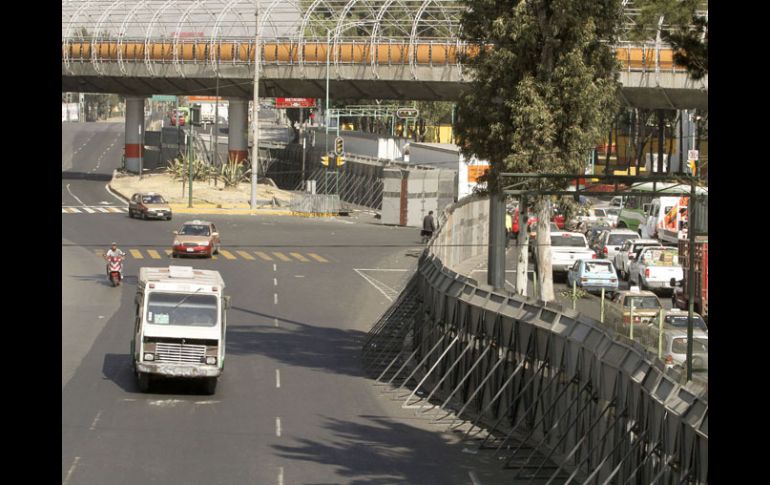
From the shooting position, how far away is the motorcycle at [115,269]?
47406 mm

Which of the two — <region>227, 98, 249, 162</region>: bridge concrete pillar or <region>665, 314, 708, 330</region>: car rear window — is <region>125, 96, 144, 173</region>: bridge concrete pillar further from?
<region>665, 314, 708, 330</region>: car rear window

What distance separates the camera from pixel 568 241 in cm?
5400

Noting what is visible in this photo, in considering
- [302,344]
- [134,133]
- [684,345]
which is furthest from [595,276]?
[134,133]

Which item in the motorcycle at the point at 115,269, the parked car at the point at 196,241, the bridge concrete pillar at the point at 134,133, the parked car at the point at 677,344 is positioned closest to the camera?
the parked car at the point at 677,344

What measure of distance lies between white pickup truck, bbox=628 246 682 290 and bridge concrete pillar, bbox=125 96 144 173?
5830 cm

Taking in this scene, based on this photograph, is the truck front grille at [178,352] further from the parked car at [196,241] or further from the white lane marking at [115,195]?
the white lane marking at [115,195]

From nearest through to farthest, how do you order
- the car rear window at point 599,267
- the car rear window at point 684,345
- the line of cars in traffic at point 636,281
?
the car rear window at point 684,345
the line of cars in traffic at point 636,281
the car rear window at point 599,267

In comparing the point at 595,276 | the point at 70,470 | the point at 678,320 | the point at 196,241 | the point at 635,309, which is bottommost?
the point at 70,470

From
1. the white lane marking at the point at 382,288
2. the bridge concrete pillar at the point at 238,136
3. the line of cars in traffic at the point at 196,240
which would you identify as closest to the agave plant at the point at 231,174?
the bridge concrete pillar at the point at 238,136

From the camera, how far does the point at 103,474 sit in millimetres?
23422

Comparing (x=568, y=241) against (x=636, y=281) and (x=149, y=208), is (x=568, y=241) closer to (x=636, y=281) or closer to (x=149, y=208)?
(x=636, y=281)

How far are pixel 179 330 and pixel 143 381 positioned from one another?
1550 millimetres

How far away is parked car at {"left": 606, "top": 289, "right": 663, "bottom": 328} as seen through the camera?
1300 inches

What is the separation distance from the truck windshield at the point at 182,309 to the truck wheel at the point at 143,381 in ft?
4.09
